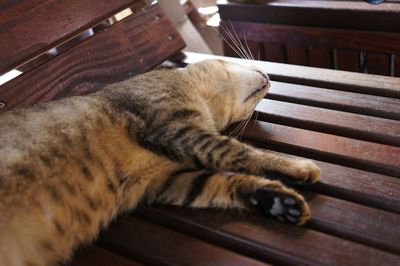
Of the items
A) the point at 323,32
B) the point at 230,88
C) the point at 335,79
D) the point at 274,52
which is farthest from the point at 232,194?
the point at 274,52

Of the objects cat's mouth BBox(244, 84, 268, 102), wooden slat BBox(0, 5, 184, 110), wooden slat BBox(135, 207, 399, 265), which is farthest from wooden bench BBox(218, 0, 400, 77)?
wooden slat BBox(135, 207, 399, 265)

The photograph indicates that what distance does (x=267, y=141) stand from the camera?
1479 millimetres

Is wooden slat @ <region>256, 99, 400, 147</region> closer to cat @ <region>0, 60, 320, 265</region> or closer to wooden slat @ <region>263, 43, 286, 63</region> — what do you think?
cat @ <region>0, 60, 320, 265</region>

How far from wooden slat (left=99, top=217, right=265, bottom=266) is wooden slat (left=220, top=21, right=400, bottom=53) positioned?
1158mm

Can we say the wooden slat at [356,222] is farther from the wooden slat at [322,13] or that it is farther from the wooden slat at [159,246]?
the wooden slat at [322,13]

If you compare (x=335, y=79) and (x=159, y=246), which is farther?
(x=335, y=79)

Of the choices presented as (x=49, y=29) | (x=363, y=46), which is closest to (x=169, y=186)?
(x=49, y=29)

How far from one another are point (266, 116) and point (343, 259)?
2.18 feet

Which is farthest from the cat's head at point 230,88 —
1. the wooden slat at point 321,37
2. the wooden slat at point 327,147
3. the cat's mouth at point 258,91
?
the wooden slat at point 321,37

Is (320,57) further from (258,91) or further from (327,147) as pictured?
(327,147)

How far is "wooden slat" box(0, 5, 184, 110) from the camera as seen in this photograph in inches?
65.7

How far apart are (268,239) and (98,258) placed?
440 millimetres

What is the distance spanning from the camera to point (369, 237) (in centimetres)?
109

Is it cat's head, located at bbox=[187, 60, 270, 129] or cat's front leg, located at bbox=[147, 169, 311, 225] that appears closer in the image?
cat's front leg, located at bbox=[147, 169, 311, 225]
